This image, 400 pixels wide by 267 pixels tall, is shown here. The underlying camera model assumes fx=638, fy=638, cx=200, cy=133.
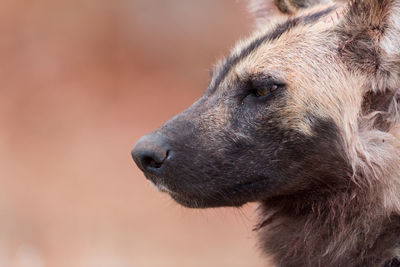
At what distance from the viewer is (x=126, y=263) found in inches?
317

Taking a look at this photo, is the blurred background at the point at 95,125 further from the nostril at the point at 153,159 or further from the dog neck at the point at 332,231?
the nostril at the point at 153,159

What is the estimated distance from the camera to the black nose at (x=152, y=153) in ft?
9.91

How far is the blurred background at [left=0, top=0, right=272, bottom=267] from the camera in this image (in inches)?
321

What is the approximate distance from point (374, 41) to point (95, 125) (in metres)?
5.88

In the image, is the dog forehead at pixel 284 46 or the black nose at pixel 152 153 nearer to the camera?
A: the black nose at pixel 152 153

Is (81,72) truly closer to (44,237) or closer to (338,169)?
(44,237)

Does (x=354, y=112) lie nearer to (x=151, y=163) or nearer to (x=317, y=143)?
(x=317, y=143)

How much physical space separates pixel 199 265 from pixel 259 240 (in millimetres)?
5078

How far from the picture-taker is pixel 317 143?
3059 millimetres

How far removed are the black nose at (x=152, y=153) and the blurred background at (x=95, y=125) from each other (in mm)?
5044

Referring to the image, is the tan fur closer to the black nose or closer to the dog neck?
the dog neck

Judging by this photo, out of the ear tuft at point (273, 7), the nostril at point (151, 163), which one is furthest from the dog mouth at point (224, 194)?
the ear tuft at point (273, 7)

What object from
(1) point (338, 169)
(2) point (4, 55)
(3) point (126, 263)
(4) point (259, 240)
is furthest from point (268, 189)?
(2) point (4, 55)

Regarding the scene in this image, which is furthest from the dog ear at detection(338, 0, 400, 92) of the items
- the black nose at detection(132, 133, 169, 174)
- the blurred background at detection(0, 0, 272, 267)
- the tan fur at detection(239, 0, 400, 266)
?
the blurred background at detection(0, 0, 272, 267)
